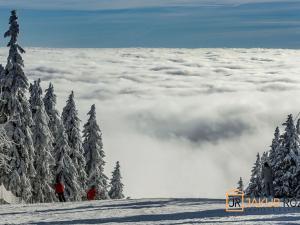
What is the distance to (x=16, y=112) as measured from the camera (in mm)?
40781

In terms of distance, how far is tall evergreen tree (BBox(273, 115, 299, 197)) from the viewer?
43.0 m

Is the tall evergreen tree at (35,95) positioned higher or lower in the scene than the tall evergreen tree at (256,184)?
higher

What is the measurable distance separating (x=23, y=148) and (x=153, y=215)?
924 inches

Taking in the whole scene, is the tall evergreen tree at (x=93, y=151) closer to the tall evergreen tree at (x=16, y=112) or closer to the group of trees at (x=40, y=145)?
the group of trees at (x=40, y=145)

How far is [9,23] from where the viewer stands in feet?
135

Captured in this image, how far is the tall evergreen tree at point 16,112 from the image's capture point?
1602 inches

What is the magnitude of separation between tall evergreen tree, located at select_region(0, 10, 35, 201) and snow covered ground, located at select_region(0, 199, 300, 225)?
16.8 metres

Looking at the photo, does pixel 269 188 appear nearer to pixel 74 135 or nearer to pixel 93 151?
pixel 74 135

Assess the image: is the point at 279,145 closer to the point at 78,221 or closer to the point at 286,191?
the point at 286,191

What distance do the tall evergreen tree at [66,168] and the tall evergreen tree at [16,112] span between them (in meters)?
6.46

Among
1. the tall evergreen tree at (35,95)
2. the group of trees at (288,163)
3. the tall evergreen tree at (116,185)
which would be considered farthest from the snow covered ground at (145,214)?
the tall evergreen tree at (116,185)

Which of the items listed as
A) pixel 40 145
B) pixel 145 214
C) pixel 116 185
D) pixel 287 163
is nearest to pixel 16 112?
pixel 40 145

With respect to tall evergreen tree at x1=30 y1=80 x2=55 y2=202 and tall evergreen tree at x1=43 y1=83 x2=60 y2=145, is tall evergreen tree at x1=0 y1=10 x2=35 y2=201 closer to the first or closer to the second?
tall evergreen tree at x1=30 y1=80 x2=55 y2=202

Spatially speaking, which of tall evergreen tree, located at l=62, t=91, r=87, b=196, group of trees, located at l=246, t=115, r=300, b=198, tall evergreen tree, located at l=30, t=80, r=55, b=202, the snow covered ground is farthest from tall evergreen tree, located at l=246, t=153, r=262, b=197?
the snow covered ground
